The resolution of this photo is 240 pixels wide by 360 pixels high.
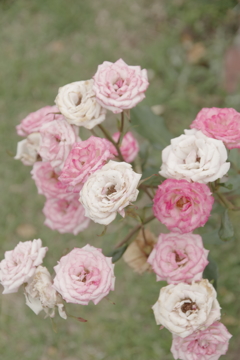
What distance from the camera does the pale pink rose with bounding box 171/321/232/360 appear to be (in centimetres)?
96

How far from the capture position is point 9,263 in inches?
40.9

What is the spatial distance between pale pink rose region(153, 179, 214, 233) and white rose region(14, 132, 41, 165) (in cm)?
42

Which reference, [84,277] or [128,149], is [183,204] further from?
[128,149]

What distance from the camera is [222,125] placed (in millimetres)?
985

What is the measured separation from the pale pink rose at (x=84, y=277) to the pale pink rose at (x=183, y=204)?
18cm

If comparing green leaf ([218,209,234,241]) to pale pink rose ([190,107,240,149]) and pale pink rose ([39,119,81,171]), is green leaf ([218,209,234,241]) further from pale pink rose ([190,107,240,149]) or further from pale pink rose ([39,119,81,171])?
pale pink rose ([39,119,81,171])

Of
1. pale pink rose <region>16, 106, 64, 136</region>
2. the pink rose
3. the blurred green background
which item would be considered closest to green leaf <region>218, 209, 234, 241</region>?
the pink rose

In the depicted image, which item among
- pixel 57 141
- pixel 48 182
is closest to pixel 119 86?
pixel 57 141

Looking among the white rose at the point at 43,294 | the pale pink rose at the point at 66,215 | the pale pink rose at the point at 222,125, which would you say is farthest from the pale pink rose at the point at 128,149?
the white rose at the point at 43,294

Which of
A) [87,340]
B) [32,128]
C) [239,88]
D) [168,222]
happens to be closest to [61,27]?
[239,88]

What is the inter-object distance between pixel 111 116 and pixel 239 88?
2.51 ft

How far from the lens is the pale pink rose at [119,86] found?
992mm

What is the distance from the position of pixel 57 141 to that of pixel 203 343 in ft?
2.05

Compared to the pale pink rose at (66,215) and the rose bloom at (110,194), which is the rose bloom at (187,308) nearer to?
the rose bloom at (110,194)
